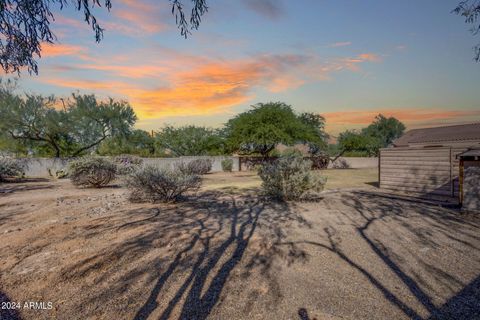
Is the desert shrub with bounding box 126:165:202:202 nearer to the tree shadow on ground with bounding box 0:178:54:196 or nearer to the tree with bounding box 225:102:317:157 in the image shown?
the tree shadow on ground with bounding box 0:178:54:196

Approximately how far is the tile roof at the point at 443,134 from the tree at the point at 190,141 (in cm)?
2043

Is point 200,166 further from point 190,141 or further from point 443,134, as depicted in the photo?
point 443,134

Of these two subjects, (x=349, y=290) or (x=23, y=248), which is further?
(x=23, y=248)

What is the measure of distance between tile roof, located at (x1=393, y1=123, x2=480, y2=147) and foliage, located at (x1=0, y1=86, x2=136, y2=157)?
29124 mm

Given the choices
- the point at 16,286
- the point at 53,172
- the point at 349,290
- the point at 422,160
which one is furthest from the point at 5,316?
the point at 53,172

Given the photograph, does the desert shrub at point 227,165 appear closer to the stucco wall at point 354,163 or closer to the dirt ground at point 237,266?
the stucco wall at point 354,163

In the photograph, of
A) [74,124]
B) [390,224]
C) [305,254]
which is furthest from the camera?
[74,124]

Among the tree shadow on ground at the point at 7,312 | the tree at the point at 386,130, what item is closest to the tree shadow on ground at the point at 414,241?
the tree shadow on ground at the point at 7,312

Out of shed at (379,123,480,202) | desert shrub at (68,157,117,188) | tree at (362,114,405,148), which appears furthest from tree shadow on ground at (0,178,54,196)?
tree at (362,114,405,148)

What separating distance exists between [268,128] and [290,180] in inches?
744

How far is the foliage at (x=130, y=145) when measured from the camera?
3036 cm

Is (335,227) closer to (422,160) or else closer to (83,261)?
(83,261)

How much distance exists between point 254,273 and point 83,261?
255 cm

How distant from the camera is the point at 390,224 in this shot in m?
6.64
